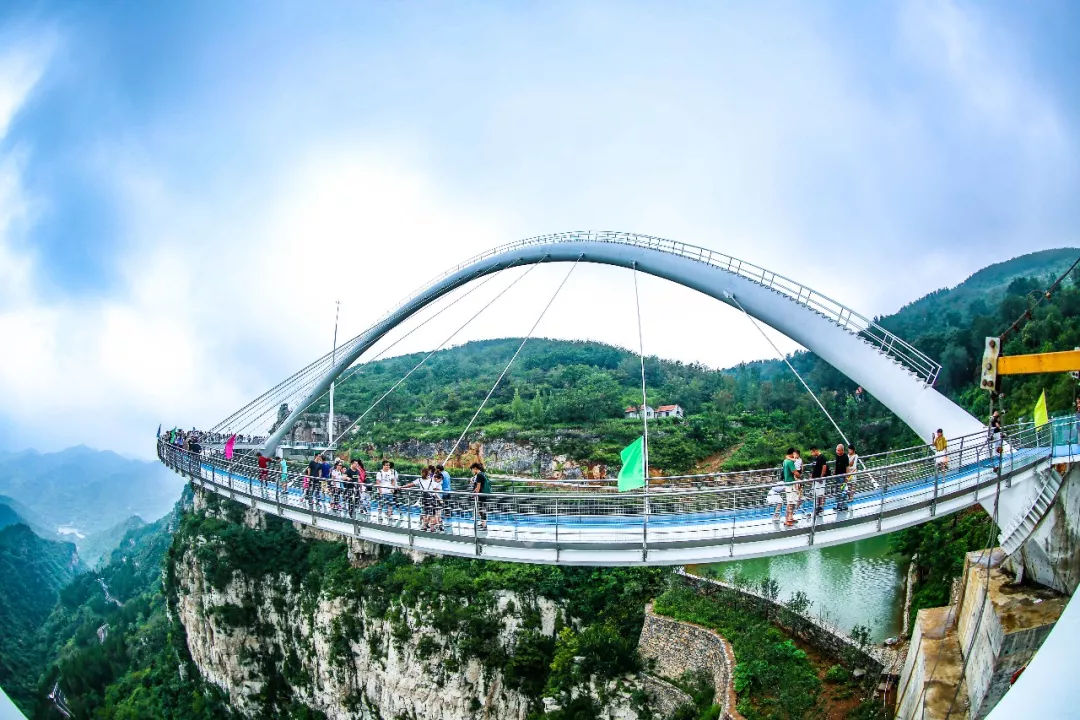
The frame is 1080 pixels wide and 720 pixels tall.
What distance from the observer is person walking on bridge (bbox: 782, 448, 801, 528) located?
8883mm

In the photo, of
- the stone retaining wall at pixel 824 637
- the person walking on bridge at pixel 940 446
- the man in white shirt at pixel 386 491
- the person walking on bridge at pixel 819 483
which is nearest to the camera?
the person walking on bridge at pixel 819 483

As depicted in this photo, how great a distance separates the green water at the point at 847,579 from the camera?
68.0 ft

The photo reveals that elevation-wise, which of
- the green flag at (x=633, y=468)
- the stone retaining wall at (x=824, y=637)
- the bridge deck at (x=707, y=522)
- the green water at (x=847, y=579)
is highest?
the green flag at (x=633, y=468)

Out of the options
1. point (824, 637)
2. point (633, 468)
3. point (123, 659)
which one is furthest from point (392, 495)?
point (123, 659)

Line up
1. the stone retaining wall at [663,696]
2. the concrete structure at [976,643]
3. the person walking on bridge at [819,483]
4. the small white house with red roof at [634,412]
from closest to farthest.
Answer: the person walking on bridge at [819,483] < the concrete structure at [976,643] < the stone retaining wall at [663,696] < the small white house with red roof at [634,412]

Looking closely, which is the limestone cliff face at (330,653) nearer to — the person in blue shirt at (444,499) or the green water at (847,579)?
the green water at (847,579)

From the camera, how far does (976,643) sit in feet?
33.6

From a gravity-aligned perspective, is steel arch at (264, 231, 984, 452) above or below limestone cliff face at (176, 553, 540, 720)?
above

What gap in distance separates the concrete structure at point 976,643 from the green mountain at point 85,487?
92.2 meters

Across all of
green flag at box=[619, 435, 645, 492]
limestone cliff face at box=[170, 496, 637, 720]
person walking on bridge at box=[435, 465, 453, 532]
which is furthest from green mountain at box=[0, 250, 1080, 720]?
person walking on bridge at box=[435, 465, 453, 532]

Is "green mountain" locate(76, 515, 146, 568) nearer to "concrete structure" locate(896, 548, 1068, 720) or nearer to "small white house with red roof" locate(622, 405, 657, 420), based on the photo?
"small white house with red roof" locate(622, 405, 657, 420)

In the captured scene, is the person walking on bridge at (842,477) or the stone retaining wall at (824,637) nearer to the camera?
the person walking on bridge at (842,477)

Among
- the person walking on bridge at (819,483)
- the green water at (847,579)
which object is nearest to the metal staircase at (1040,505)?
the person walking on bridge at (819,483)

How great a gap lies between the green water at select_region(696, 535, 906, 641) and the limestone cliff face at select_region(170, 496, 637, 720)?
777 centimetres
